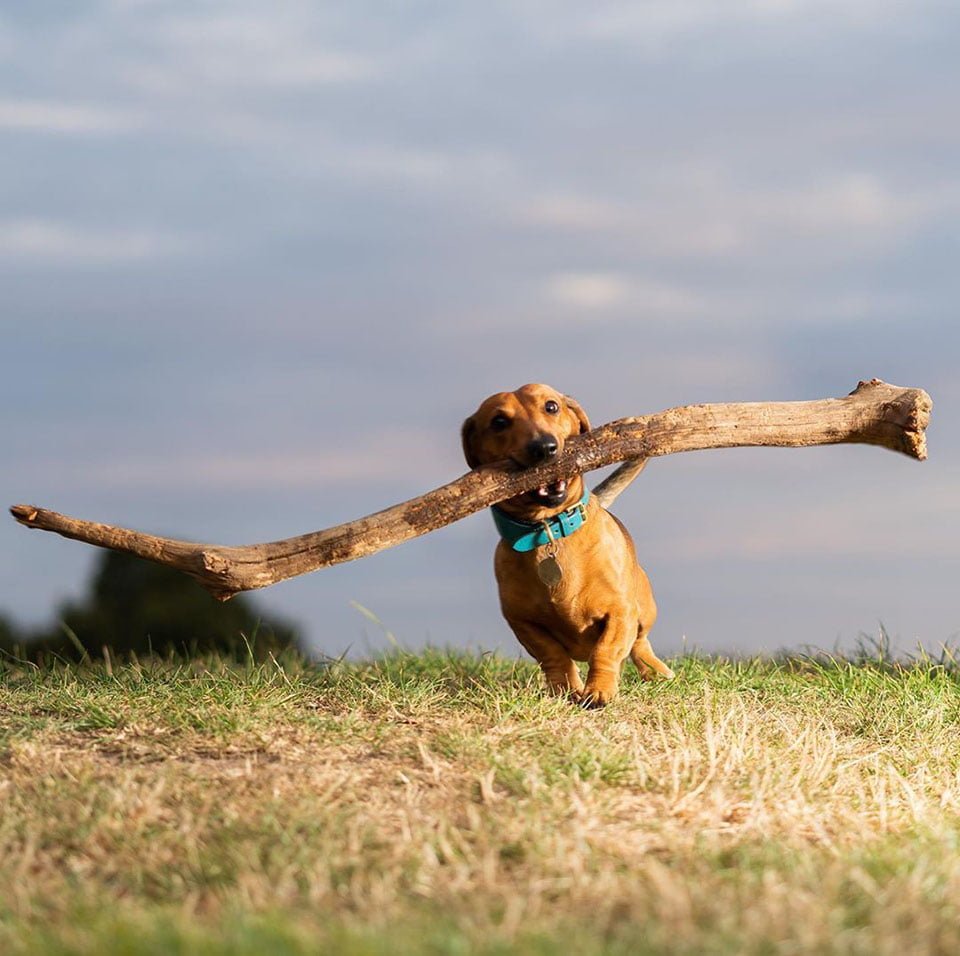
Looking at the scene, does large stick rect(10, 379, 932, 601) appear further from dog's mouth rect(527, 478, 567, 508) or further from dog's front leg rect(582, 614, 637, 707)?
dog's front leg rect(582, 614, 637, 707)

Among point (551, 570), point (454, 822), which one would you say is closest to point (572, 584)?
point (551, 570)

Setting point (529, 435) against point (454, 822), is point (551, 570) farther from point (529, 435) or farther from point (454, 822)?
point (454, 822)

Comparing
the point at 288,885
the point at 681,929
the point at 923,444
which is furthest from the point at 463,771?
the point at 923,444

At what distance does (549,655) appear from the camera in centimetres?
617

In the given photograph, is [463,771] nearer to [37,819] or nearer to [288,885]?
[288,885]

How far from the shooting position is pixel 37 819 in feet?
14.1

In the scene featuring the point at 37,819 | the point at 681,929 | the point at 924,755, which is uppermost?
the point at 37,819

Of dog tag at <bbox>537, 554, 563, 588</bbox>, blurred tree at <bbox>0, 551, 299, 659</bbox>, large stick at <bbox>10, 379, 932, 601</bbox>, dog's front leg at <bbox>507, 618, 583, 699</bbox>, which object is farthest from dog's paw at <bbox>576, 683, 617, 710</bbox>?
blurred tree at <bbox>0, 551, 299, 659</bbox>

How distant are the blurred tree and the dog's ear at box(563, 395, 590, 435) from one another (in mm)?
3563

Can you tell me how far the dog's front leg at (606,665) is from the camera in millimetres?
5977

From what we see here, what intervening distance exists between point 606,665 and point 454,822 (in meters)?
2.00

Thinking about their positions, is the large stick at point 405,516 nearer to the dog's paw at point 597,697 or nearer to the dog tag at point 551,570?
the dog tag at point 551,570

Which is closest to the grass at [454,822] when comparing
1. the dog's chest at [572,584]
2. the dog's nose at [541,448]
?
the dog's chest at [572,584]

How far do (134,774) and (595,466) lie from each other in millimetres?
2426
